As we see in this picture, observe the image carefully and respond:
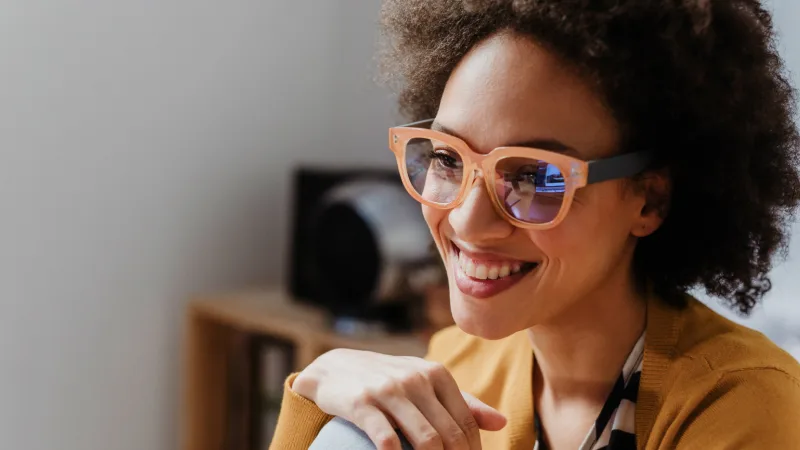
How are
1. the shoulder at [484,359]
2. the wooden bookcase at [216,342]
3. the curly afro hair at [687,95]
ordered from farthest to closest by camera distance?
the wooden bookcase at [216,342]
the shoulder at [484,359]
the curly afro hair at [687,95]

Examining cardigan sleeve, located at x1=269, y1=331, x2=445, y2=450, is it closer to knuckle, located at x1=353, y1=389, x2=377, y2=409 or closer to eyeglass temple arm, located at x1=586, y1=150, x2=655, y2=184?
knuckle, located at x1=353, y1=389, x2=377, y2=409

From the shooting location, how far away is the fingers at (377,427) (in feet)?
2.78

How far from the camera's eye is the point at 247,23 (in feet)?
8.05

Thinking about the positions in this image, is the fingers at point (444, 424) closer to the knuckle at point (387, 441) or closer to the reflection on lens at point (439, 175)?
the knuckle at point (387, 441)

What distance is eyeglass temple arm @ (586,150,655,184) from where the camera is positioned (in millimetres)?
810

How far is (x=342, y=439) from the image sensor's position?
88 centimetres

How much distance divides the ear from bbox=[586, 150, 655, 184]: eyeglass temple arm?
35mm

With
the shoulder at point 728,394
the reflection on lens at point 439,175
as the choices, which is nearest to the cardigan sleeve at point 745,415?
the shoulder at point 728,394

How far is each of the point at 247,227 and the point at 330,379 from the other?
1.67 meters

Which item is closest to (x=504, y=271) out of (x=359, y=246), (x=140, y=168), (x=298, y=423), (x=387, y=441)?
(x=387, y=441)

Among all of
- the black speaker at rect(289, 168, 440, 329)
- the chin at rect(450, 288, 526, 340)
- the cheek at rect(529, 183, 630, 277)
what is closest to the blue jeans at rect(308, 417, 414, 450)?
the chin at rect(450, 288, 526, 340)

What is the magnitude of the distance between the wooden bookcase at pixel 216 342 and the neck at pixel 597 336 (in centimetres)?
125

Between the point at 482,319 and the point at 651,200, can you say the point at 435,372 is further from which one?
the point at 651,200

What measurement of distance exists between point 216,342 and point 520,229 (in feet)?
5.73
